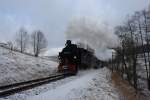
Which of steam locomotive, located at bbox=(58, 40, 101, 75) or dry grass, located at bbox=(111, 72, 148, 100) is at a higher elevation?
steam locomotive, located at bbox=(58, 40, 101, 75)

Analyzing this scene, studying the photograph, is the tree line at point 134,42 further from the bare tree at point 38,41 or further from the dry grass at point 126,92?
the bare tree at point 38,41

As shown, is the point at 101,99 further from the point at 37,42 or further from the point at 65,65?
the point at 37,42

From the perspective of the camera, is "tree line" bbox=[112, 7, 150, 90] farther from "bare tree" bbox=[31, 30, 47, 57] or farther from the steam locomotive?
"bare tree" bbox=[31, 30, 47, 57]

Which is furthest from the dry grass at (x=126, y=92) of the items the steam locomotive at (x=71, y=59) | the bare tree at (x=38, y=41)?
the bare tree at (x=38, y=41)

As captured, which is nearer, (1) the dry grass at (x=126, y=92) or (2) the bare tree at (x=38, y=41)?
(1) the dry grass at (x=126, y=92)

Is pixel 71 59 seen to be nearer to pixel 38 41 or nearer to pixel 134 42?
pixel 134 42

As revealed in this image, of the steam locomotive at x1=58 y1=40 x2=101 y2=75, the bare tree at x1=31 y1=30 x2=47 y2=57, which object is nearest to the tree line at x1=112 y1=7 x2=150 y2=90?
the steam locomotive at x1=58 y1=40 x2=101 y2=75

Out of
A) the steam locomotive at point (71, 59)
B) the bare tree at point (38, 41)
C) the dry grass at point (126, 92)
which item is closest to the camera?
the dry grass at point (126, 92)

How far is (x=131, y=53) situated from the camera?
38688 mm

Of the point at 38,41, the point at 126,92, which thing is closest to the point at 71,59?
the point at 126,92

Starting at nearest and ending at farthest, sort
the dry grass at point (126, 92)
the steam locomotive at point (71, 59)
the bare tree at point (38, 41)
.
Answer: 1. the dry grass at point (126, 92)
2. the steam locomotive at point (71, 59)
3. the bare tree at point (38, 41)

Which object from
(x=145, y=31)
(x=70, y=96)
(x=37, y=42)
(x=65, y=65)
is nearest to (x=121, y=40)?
(x=145, y=31)

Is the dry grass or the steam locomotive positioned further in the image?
the steam locomotive

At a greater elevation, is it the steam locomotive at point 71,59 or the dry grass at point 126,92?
the steam locomotive at point 71,59
